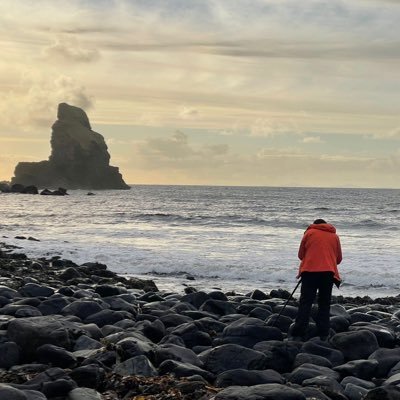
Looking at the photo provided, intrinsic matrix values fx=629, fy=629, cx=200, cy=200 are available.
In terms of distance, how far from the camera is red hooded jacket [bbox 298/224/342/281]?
9078 millimetres

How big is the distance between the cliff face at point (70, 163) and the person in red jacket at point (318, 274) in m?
141

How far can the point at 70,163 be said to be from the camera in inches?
5876

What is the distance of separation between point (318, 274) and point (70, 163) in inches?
5675

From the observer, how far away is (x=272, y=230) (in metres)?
36.9

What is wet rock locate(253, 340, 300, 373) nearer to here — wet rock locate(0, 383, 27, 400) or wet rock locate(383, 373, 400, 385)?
wet rock locate(383, 373, 400, 385)

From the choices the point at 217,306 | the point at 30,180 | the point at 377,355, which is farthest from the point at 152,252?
the point at 30,180

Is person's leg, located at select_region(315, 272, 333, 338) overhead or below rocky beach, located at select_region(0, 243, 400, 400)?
overhead

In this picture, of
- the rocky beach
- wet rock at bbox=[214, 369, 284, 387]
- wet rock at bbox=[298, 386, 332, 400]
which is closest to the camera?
wet rock at bbox=[298, 386, 332, 400]

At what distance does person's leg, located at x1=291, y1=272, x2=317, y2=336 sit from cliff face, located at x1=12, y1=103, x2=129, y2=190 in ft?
462

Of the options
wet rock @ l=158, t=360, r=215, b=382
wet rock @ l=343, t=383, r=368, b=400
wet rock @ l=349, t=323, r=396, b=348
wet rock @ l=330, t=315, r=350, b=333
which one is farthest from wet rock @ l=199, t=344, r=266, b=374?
wet rock @ l=330, t=315, r=350, b=333

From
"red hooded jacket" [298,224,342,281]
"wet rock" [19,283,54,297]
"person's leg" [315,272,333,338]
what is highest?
"red hooded jacket" [298,224,342,281]

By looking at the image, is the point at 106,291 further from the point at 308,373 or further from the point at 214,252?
the point at 214,252

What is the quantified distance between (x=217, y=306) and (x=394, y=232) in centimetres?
2822

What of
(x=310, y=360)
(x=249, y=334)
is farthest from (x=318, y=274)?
(x=310, y=360)
